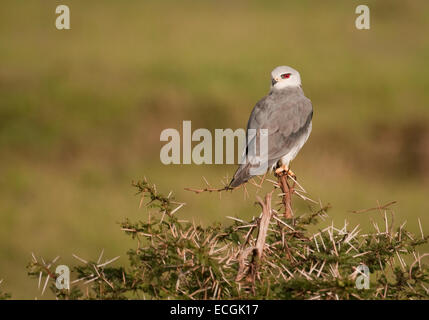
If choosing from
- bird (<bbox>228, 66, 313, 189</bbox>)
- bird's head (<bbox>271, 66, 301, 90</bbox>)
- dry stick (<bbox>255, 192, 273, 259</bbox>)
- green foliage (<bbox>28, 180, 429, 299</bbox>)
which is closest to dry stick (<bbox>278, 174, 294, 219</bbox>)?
green foliage (<bbox>28, 180, 429, 299</bbox>)

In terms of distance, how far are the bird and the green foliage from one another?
1.98 meters

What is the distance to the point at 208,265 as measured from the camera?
8.43 feet

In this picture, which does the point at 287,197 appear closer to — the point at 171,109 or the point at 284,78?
the point at 284,78

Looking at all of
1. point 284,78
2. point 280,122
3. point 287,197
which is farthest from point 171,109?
point 287,197

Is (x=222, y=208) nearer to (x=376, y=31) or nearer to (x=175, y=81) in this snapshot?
(x=175, y=81)

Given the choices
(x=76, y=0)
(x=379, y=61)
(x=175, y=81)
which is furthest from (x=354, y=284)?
(x=76, y=0)

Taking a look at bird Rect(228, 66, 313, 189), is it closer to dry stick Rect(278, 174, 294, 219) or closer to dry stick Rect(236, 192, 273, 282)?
dry stick Rect(278, 174, 294, 219)

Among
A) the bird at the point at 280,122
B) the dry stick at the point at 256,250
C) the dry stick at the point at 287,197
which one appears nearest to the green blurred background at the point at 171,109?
the bird at the point at 280,122

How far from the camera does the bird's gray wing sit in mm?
5094

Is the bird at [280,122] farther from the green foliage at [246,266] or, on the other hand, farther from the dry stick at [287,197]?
the green foliage at [246,266]

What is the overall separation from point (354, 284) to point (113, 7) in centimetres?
1586

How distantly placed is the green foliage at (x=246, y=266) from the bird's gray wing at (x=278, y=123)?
2003 mm

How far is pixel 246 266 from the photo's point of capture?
2.65 meters

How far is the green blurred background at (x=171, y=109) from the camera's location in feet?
33.3
